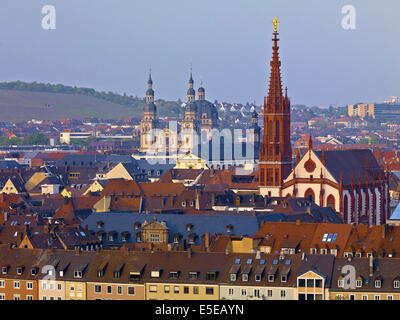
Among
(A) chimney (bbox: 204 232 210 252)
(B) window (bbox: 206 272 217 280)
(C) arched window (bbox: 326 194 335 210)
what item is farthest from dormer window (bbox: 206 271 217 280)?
(C) arched window (bbox: 326 194 335 210)

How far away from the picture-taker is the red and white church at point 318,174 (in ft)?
305

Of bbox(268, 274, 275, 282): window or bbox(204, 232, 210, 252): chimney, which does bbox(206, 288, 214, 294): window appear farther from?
bbox(204, 232, 210, 252): chimney

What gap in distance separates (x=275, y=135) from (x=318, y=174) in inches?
337

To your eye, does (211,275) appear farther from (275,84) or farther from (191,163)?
(191,163)

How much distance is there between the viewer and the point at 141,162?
163 metres

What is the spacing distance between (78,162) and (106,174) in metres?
31.5

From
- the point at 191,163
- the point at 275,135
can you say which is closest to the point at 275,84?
the point at 275,135

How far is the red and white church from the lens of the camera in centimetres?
9294

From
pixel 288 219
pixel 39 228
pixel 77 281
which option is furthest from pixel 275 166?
pixel 77 281

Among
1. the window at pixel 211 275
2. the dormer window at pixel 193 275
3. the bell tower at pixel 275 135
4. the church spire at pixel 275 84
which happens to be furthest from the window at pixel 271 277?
the church spire at pixel 275 84

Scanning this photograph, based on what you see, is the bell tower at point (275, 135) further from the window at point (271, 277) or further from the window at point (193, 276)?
the window at point (271, 277)

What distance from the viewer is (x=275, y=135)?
100375 millimetres
